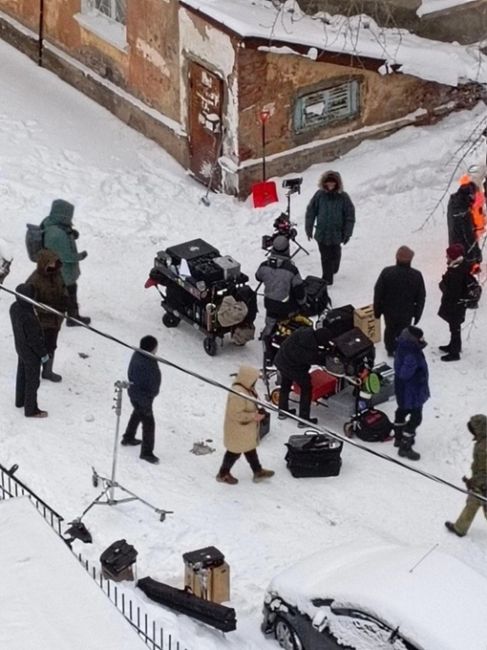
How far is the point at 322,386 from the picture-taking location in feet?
54.3

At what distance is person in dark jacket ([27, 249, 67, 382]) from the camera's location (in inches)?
642

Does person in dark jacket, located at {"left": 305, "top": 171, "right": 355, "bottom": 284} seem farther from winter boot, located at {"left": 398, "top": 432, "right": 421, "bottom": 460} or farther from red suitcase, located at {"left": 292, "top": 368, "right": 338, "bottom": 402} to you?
winter boot, located at {"left": 398, "top": 432, "right": 421, "bottom": 460}

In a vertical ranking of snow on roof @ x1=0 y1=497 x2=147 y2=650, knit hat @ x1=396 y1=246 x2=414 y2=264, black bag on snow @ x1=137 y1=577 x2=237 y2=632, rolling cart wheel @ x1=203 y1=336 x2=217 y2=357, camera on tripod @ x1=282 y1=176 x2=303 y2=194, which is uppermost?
camera on tripod @ x1=282 y1=176 x2=303 y2=194

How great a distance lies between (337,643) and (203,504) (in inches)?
104

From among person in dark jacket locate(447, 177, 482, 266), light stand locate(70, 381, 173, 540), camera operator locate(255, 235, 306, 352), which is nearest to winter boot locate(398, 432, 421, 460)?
camera operator locate(255, 235, 306, 352)

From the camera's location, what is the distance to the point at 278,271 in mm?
17297

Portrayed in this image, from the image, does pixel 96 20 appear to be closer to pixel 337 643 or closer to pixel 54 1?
pixel 54 1

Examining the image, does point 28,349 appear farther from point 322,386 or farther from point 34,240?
point 322,386

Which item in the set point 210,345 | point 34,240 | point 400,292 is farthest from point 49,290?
point 400,292

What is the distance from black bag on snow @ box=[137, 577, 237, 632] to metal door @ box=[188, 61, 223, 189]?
872 centimetres

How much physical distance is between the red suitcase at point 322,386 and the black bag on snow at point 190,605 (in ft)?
11.6

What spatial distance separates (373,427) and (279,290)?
1.93 metres

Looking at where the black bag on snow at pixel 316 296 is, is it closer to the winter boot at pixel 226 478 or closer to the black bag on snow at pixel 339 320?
the black bag on snow at pixel 339 320

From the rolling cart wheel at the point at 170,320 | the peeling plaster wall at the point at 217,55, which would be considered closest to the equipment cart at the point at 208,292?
the rolling cart wheel at the point at 170,320
